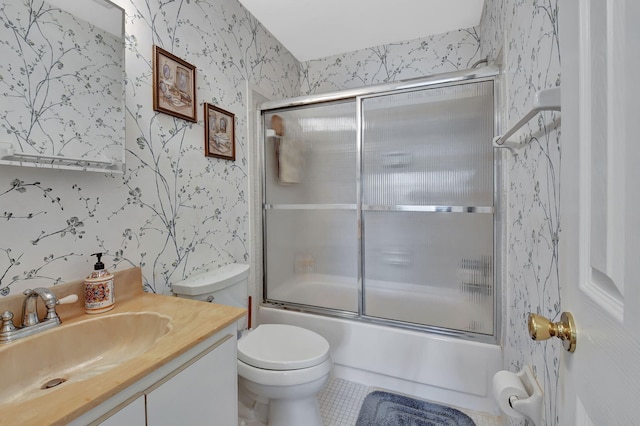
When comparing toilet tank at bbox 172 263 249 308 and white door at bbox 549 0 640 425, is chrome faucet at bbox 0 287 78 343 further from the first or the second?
white door at bbox 549 0 640 425

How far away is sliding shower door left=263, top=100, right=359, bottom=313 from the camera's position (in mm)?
1804

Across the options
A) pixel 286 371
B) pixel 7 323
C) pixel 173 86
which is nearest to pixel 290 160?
pixel 173 86

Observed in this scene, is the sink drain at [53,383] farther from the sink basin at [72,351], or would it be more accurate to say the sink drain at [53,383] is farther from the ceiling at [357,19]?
the ceiling at [357,19]

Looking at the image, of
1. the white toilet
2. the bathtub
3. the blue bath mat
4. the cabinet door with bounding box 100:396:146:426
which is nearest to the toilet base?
the white toilet

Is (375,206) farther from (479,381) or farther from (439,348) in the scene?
(479,381)

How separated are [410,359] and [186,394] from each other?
4.24 feet

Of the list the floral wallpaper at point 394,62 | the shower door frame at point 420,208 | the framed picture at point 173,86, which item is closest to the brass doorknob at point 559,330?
the shower door frame at point 420,208

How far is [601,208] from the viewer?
35 centimetres

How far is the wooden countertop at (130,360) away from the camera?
1.56ft

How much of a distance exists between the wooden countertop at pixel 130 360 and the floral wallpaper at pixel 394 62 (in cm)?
211

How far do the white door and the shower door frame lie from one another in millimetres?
1050

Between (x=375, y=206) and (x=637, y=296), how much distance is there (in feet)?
4.71

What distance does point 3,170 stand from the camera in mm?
775

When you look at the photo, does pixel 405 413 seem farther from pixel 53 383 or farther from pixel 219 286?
pixel 53 383
